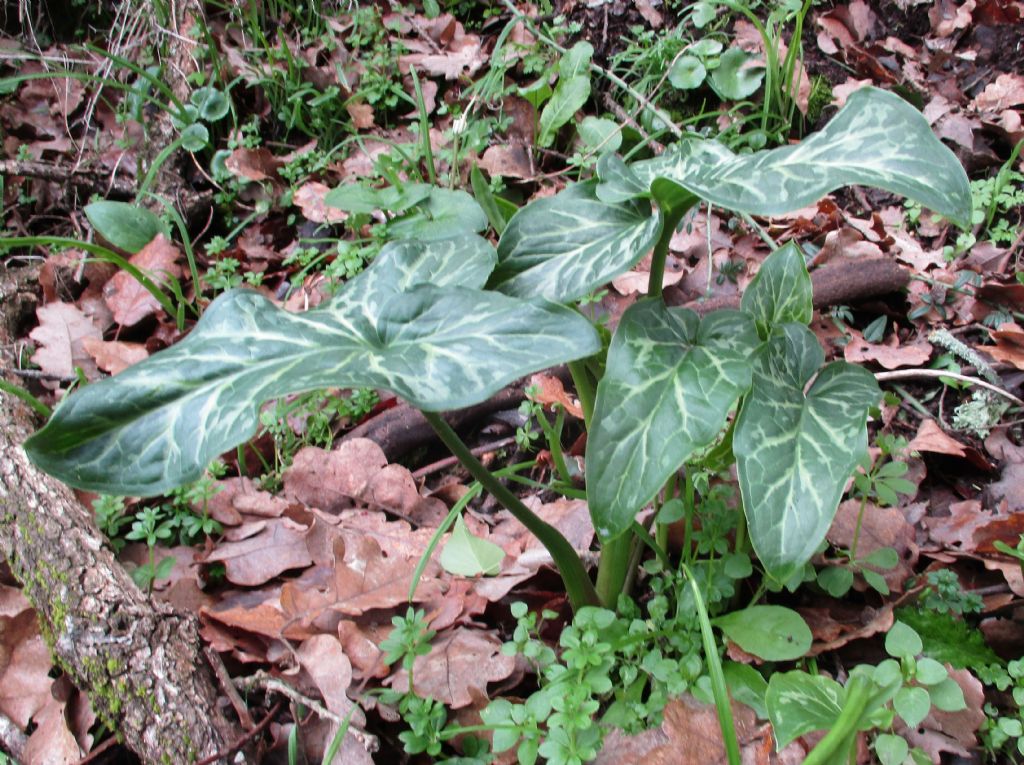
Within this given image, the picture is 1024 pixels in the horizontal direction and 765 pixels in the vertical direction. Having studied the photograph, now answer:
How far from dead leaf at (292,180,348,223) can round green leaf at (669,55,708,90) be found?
1175mm

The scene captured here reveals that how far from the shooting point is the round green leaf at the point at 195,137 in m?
2.66

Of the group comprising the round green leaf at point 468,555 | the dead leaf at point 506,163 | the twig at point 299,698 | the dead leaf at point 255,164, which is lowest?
the twig at point 299,698

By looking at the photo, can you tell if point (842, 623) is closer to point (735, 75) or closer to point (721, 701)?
point (721, 701)

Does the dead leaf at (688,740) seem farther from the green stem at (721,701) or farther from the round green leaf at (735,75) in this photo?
the round green leaf at (735,75)

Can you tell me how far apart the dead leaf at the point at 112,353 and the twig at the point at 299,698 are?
3.65 ft

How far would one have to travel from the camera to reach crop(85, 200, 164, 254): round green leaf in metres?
2.39

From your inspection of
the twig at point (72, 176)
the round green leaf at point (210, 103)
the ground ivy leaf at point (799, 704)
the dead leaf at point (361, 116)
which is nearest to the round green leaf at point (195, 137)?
the round green leaf at point (210, 103)

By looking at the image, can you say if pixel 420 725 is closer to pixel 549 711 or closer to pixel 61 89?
pixel 549 711

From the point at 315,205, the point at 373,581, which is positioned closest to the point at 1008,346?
the point at 373,581

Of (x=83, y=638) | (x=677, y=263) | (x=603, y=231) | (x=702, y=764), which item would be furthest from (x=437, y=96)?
(x=702, y=764)

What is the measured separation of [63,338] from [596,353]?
183 cm

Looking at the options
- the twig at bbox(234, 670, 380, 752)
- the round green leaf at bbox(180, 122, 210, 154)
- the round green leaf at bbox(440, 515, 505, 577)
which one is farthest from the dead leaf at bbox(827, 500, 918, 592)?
the round green leaf at bbox(180, 122, 210, 154)

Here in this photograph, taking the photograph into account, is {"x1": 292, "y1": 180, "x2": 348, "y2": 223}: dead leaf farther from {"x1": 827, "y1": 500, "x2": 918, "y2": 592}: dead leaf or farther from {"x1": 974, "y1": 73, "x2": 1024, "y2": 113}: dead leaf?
{"x1": 974, "y1": 73, "x2": 1024, "y2": 113}: dead leaf

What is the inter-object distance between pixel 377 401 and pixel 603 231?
952 millimetres
